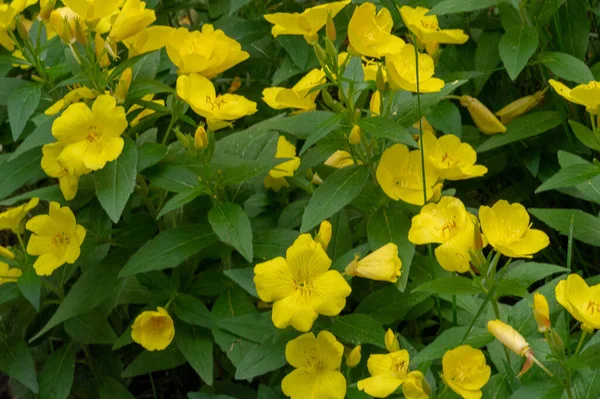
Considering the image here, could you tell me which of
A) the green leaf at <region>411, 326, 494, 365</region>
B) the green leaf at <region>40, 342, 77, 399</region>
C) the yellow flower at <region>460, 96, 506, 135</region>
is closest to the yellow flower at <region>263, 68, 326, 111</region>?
the yellow flower at <region>460, 96, 506, 135</region>

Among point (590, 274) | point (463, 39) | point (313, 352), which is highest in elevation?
point (463, 39)

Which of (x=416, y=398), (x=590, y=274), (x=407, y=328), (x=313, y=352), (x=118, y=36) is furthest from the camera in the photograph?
(x=590, y=274)

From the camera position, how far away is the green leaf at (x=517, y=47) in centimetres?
191

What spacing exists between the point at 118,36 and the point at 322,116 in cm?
41

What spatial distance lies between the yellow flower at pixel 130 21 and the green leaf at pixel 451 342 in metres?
0.79

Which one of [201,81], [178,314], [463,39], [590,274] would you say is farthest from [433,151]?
[590,274]

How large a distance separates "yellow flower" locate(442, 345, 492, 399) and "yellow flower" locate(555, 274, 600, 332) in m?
0.15

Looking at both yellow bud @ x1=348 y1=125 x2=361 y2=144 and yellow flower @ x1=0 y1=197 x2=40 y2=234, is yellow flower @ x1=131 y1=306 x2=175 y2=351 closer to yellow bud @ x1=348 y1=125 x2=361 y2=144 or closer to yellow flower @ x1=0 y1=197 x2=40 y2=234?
yellow flower @ x1=0 y1=197 x2=40 y2=234

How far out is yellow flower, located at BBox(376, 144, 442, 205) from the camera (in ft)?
5.33

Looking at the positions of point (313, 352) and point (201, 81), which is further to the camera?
point (201, 81)

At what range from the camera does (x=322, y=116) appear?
1653 millimetres

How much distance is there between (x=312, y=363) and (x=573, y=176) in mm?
620

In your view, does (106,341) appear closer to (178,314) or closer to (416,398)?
(178,314)

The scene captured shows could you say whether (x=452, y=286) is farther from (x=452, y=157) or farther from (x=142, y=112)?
(x=142, y=112)
